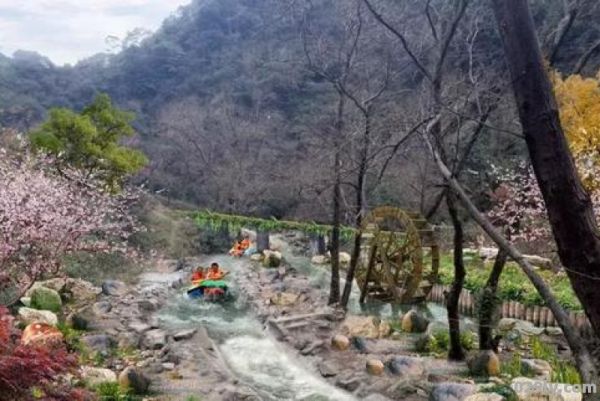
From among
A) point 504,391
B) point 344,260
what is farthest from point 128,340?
point 344,260

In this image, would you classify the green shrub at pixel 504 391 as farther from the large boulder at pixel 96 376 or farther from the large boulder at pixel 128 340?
the large boulder at pixel 128 340

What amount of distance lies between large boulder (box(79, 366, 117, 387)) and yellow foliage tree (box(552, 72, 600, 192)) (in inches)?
323

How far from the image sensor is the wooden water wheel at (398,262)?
44.9 ft

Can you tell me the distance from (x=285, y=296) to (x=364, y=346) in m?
4.77

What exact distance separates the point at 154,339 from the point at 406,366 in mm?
4537

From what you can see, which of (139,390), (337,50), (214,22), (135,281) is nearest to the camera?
(139,390)

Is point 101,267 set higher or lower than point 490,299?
lower

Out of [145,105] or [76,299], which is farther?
→ [145,105]

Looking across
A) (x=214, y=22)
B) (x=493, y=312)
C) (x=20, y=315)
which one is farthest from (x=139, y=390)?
(x=214, y=22)

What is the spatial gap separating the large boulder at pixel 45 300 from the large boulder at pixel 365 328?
569 centimetres

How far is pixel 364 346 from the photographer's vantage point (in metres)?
9.33

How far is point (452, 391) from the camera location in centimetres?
640

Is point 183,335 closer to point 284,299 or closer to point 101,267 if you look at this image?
point 284,299

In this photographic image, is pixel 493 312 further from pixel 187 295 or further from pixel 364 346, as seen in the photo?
pixel 187 295
